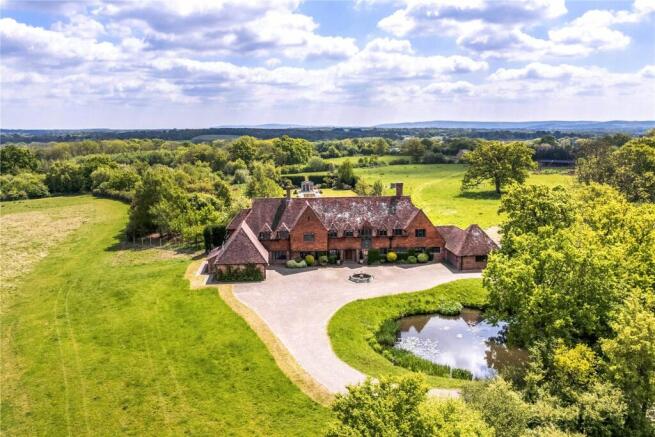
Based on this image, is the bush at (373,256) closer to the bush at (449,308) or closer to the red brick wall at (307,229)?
the red brick wall at (307,229)

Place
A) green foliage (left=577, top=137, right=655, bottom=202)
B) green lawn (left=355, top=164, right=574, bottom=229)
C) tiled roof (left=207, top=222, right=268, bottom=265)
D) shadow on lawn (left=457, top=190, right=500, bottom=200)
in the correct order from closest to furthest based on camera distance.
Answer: tiled roof (left=207, top=222, right=268, bottom=265)
green foliage (left=577, top=137, right=655, bottom=202)
green lawn (left=355, top=164, right=574, bottom=229)
shadow on lawn (left=457, top=190, right=500, bottom=200)

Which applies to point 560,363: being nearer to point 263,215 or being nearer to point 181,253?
point 263,215

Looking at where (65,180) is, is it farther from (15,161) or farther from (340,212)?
(340,212)

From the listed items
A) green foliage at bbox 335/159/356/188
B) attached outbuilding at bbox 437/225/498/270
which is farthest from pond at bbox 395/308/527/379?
green foliage at bbox 335/159/356/188

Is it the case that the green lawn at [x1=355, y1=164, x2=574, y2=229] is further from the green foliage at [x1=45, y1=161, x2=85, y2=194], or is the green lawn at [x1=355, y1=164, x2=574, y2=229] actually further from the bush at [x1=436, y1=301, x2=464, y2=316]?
the green foliage at [x1=45, y1=161, x2=85, y2=194]

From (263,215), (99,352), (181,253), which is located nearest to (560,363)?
(99,352)

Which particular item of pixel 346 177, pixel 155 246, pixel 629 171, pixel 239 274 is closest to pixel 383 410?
pixel 239 274
